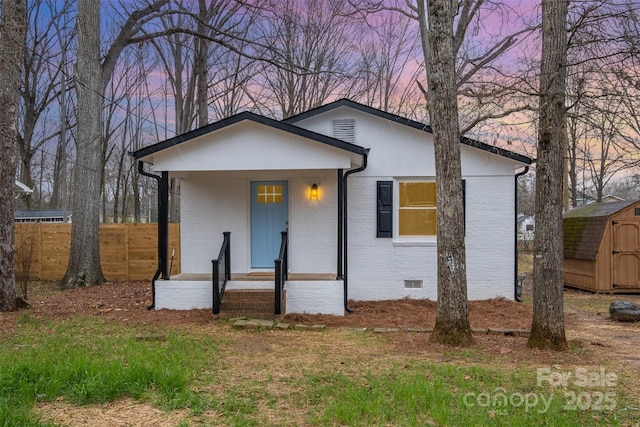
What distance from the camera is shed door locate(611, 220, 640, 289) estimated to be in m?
12.2

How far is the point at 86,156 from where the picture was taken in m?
11.8

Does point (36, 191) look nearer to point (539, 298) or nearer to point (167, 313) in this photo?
point (167, 313)

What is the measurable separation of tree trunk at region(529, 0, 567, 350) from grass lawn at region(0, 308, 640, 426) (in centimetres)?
46

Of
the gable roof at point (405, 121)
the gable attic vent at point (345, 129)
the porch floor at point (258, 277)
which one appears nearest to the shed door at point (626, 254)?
the gable roof at point (405, 121)

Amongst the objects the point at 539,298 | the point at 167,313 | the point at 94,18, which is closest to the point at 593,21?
the point at 539,298

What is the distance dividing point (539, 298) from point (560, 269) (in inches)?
17.2

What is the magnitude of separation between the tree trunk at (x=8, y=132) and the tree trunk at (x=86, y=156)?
3468 mm

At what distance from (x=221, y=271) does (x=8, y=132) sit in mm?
4253

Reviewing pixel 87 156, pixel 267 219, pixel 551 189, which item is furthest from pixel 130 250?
pixel 551 189

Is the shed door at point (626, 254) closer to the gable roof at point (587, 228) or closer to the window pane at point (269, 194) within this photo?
the gable roof at point (587, 228)

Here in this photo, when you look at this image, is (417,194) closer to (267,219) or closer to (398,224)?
(398,224)

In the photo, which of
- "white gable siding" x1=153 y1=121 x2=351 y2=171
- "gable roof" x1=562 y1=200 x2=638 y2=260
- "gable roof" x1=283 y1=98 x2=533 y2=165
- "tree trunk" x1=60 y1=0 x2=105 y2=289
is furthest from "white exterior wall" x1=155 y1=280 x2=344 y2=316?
"gable roof" x1=562 y1=200 x2=638 y2=260

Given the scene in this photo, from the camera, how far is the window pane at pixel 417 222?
9960mm

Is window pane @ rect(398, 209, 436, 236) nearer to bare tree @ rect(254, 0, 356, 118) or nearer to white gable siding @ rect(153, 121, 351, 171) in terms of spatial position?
white gable siding @ rect(153, 121, 351, 171)
